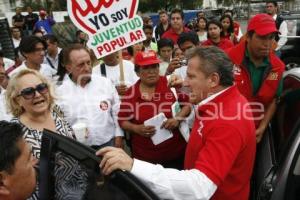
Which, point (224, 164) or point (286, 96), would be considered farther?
point (286, 96)

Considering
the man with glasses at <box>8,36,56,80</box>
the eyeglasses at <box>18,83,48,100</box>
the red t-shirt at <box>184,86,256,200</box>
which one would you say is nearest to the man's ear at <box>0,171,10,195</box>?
the red t-shirt at <box>184,86,256,200</box>

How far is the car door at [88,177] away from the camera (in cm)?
148

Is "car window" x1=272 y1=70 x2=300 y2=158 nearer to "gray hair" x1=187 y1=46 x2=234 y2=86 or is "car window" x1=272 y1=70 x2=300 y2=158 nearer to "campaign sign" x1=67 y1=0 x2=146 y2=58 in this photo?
"gray hair" x1=187 y1=46 x2=234 y2=86

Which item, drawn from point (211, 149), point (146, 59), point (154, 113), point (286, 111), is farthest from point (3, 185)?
point (286, 111)

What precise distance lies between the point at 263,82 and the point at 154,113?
93 centimetres

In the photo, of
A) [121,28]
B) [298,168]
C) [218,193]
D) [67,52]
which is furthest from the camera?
[121,28]

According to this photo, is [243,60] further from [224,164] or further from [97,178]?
[97,178]

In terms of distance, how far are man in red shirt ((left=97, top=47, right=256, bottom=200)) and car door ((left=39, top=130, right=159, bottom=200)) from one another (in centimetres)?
5

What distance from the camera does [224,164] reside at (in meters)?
1.79

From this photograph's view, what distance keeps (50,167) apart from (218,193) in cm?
87

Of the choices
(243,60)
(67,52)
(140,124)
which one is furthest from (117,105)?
(243,60)

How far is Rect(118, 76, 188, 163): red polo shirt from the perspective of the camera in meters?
3.17

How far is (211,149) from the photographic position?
181cm

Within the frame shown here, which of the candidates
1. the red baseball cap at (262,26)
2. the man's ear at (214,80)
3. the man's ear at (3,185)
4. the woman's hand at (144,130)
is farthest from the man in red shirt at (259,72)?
the man's ear at (3,185)
